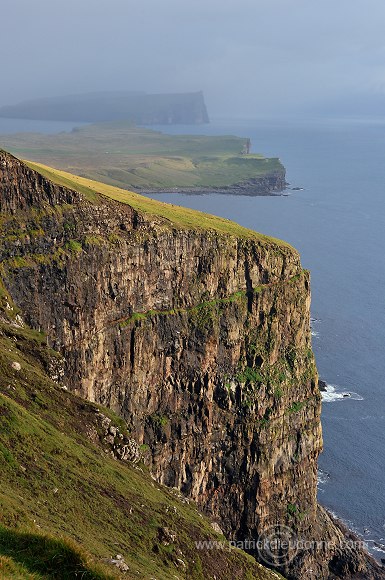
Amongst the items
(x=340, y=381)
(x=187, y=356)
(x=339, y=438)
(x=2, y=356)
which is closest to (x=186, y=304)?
(x=187, y=356)

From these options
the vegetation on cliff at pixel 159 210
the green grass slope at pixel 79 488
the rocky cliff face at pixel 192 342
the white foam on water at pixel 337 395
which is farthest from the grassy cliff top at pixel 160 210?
the white foam on water at pixel 337 395

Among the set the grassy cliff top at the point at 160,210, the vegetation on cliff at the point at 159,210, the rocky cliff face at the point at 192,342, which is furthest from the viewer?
the grassy cliff top at the point at 160,210

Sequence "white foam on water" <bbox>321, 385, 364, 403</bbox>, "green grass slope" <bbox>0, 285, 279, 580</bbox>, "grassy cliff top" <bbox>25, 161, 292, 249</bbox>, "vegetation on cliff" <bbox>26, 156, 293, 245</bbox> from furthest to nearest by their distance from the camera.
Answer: "white foam on water" <bbox>321, 385, 364, 403</bbox>
"grassy cliff top" <bbox>25, 161, 292, 249</bbox>
"vegetation on cliff" <bbox>26, 156, 293, 245</bbox>
"green grass slope" <bbox>0, 285, 279, 580</bbox>

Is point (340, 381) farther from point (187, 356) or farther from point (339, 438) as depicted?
point (187, 356)

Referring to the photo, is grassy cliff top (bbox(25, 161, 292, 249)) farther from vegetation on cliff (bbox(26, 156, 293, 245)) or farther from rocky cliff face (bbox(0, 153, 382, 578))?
rocky cliff face (bbox(0, 153, 382, 578))

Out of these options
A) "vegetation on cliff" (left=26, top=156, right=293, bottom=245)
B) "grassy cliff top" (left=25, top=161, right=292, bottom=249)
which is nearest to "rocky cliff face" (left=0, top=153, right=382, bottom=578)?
"vegetation on cliff" (left=26, top=156, right=293, bottom=245)

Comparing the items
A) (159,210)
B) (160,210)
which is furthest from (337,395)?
(159,210)

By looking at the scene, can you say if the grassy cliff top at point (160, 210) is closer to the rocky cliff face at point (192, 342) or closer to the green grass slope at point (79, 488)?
the rocky cliff face at point (192, 342)
